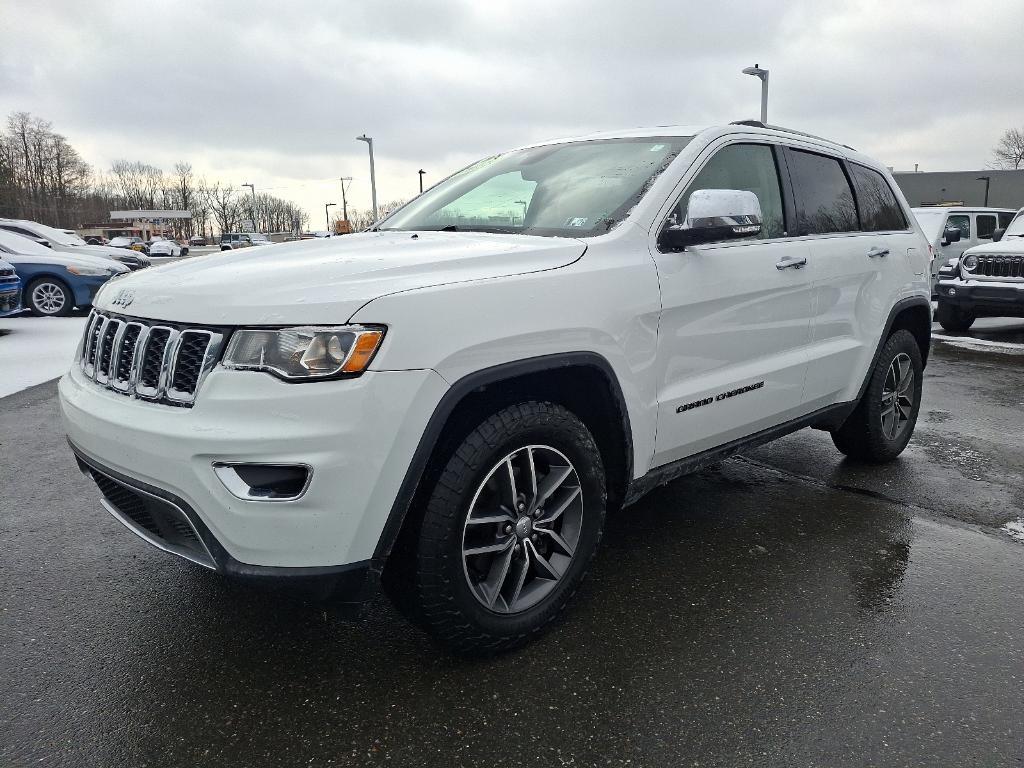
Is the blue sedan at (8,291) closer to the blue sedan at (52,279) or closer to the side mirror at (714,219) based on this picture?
the blue sedan at (52,279)

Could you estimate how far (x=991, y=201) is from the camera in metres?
53.7

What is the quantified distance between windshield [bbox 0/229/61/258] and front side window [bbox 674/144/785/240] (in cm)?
1257

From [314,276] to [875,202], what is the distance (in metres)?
3.38

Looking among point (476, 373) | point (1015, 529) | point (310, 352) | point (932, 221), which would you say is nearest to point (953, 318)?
point (932, 221)

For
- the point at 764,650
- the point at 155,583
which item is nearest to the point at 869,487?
the point at 764,650

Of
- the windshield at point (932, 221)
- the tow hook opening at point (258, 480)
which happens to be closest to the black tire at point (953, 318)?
the windshield at point (932, 221)

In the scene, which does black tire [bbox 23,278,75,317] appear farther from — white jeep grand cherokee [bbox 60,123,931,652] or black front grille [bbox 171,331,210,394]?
black front grille [bbox 171,331,210,394]

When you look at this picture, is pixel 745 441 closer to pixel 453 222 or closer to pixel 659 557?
pixel 659 557

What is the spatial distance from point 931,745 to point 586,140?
107 inches

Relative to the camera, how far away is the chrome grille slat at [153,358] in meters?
2.10

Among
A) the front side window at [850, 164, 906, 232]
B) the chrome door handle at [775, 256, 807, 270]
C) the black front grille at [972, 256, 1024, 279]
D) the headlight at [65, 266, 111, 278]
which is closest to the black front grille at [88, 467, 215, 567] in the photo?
the chrome door handle at [775, 256, 807, 270]

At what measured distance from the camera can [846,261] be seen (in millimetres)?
3754

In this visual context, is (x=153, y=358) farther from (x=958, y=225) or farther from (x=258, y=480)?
(x=958, y=225)

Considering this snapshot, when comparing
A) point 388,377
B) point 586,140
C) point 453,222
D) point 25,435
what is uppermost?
point 586,140
